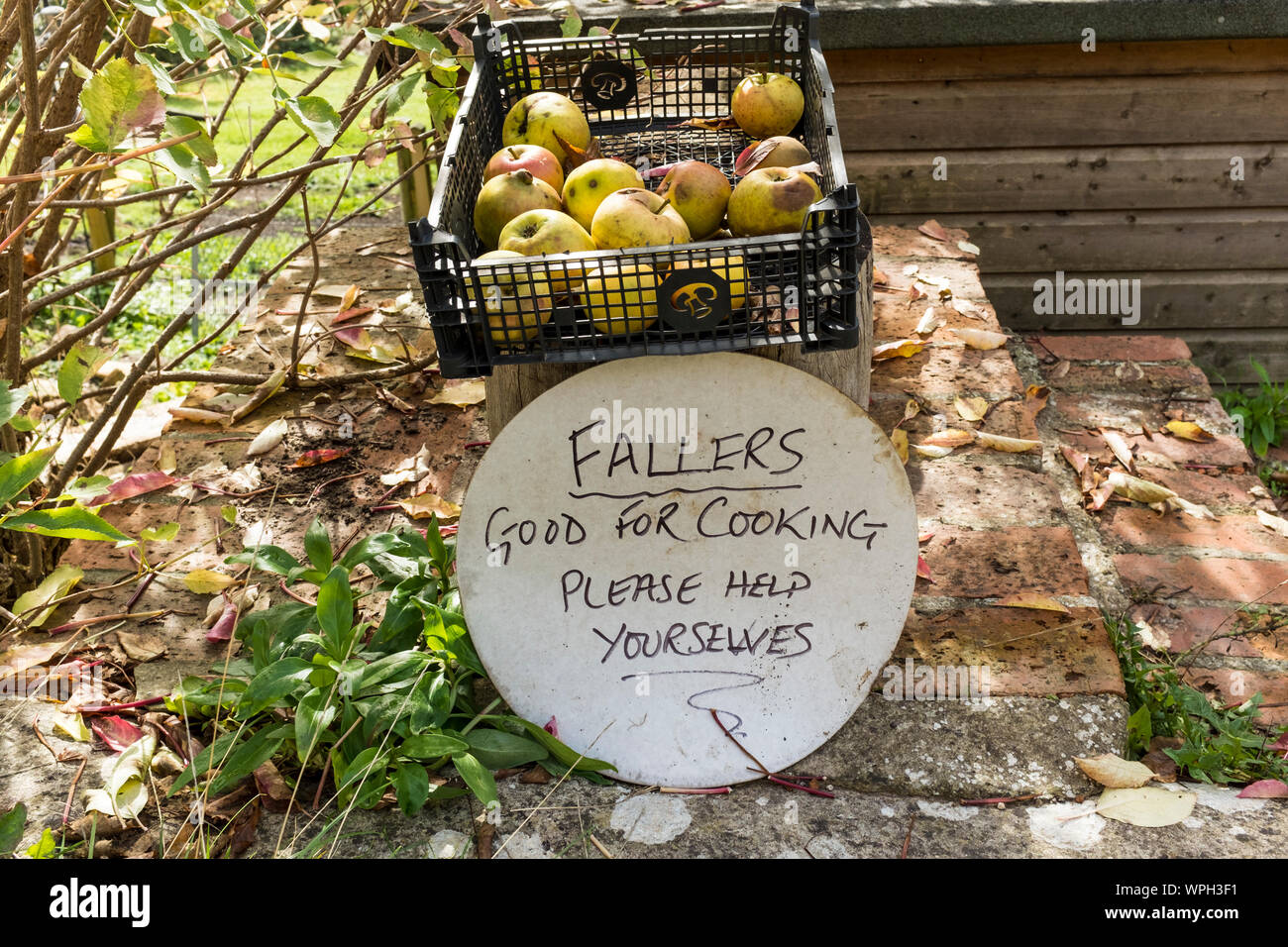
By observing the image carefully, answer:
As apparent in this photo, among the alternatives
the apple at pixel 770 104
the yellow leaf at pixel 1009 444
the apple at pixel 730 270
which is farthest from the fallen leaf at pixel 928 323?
the apple at pixel 730 270

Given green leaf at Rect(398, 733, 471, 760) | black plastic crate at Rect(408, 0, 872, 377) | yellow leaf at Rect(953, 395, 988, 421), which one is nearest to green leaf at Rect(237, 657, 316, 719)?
green leaf at Rect(398, 733, 471, 760)

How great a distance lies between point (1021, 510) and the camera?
7.37 feet

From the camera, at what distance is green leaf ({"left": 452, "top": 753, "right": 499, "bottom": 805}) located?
1551 millimetres

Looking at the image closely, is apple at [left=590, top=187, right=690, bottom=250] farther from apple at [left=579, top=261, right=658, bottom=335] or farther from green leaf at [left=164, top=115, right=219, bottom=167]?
green leaf at [left=164, top=115, right=219, bottom=167]

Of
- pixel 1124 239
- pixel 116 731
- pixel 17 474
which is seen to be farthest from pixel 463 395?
pixel 1124 239

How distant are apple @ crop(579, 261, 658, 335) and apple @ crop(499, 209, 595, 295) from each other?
4 cm

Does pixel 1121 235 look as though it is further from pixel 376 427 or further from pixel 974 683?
pixel 376 427

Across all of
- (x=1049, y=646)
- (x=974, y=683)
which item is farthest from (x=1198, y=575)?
(x=974, y=683)

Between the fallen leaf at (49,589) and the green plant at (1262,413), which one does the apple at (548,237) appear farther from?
the green plant at (1262,413)

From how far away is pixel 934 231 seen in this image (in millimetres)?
3471

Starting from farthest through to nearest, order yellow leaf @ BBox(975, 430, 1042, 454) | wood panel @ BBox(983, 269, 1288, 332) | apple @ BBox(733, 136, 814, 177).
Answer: wood panel @ BBox(983, 269, 1288, 332)
yellow leaf @ BBox(975, 430, 1042, 454)
apple @ BBox(733, 136, 814, 177)

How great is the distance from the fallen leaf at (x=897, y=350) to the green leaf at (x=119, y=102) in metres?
1.90

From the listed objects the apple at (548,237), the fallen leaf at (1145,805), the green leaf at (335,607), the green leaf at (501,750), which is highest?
the apple at (548,237)

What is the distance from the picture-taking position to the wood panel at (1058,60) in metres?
3.38
